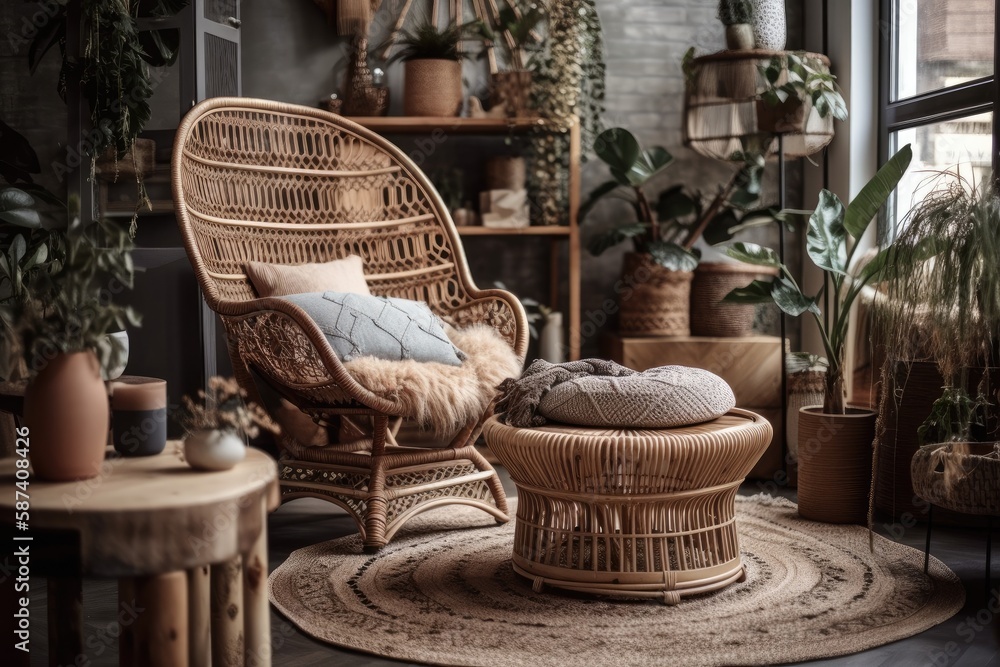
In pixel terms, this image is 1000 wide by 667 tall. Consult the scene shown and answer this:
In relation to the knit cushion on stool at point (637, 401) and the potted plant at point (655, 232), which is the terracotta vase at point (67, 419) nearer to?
the knit cushion on stool at point (637, 401)

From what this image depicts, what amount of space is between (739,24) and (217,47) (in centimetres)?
189

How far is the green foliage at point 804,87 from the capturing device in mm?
3215

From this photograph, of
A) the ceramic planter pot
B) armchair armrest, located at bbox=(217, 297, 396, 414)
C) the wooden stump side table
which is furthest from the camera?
the ceramic planter pot

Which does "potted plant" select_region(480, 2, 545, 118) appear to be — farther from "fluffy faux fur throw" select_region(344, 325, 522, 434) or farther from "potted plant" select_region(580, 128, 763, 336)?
"fluffy faux fur throw" select_region(344, 325, 522, 434)

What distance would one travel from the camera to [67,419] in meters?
1.39

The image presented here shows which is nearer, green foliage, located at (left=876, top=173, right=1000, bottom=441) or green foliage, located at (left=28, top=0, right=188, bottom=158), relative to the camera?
green foliage, located at (left=876, top=173, right=1000, bottom=441)

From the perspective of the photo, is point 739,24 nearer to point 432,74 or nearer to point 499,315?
point 432,74

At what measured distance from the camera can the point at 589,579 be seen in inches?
85.9

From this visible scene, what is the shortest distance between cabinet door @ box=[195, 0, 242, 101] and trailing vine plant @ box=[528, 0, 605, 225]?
1142 millimetres

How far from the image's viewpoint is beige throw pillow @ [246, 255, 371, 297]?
9.66 feet

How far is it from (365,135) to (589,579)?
1.88 meters

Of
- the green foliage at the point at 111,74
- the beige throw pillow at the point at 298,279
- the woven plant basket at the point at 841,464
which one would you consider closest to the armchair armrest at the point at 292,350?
the beige throw pillow at the point at 298,279

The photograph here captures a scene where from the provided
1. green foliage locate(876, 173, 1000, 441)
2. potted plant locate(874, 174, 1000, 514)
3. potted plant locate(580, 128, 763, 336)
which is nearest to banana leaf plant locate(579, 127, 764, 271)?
potted plant locate(580, 128, 763, 336)

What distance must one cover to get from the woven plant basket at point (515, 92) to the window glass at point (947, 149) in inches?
56.4
